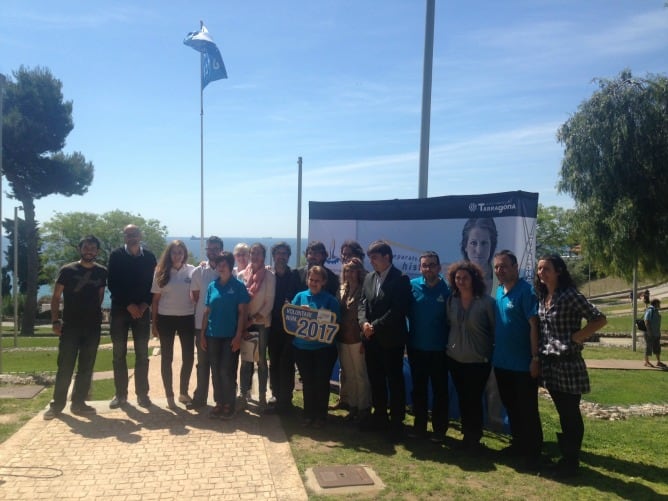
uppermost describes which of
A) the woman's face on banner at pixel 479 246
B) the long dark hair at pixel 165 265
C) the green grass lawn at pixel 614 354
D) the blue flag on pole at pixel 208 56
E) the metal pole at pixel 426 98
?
the blue flag on pole at pixel 208 56

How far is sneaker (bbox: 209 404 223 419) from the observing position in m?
5.85

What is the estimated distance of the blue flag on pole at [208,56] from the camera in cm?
1744

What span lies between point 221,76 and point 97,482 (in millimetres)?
15193

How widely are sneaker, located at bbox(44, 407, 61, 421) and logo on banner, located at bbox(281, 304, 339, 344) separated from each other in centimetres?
277

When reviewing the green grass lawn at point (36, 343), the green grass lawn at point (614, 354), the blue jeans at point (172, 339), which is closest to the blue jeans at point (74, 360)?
the blue jeans at point (172, 339)

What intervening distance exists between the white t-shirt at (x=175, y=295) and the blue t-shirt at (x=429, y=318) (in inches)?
101

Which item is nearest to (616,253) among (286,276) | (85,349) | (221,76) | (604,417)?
(604,417)

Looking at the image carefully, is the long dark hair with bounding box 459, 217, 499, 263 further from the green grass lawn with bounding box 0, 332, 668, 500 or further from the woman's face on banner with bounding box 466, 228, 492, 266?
the green grass lawn with bounding box 0, 332, 668, 500

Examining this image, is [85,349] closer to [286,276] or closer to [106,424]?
[106,424]

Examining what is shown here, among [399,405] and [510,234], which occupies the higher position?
[510,234]

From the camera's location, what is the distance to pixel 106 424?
5.68 metres

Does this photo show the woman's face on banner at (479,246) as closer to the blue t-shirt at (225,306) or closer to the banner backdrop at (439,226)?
the banner backdrop at (439,226)

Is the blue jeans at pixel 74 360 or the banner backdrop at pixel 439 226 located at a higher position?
the banner backdrop at pixel 439 226

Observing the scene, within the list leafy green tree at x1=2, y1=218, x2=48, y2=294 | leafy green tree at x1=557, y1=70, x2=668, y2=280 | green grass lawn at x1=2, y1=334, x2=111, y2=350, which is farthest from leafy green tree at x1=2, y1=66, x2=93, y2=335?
leafy green tree at x1=557, y1=70, x2=668, y2=280
